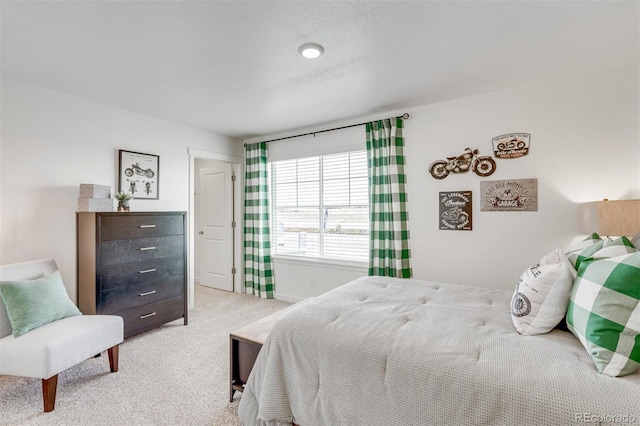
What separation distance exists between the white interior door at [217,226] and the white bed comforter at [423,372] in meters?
3.37

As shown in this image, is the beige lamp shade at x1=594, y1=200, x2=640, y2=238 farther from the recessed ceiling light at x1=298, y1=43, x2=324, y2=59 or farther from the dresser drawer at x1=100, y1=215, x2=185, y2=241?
the dresser drawer at x1=100, y1=215, x2=185, y2=241

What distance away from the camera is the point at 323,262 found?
4.08 m

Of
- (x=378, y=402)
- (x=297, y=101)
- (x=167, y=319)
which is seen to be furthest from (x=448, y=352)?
(x=167, y=319)

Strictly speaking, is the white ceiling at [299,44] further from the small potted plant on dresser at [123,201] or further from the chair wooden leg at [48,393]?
the chair wooden leg at [48,393]

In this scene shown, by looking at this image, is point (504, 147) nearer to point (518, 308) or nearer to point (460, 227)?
point (460, 227)

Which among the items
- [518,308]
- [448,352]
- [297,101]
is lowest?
[448,352]

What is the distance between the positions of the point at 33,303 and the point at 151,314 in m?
1.09

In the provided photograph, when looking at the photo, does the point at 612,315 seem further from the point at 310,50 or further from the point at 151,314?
the point at 151,314

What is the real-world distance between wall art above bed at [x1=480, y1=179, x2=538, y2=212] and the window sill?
4.96 ft

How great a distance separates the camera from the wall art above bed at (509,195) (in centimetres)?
285

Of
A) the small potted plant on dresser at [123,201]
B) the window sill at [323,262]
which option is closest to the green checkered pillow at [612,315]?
the window sill at [323,262]

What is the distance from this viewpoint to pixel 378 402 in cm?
136

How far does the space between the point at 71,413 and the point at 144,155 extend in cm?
259

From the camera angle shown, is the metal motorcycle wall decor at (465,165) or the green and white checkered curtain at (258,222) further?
the green and white checkered curtain at (258,222)
